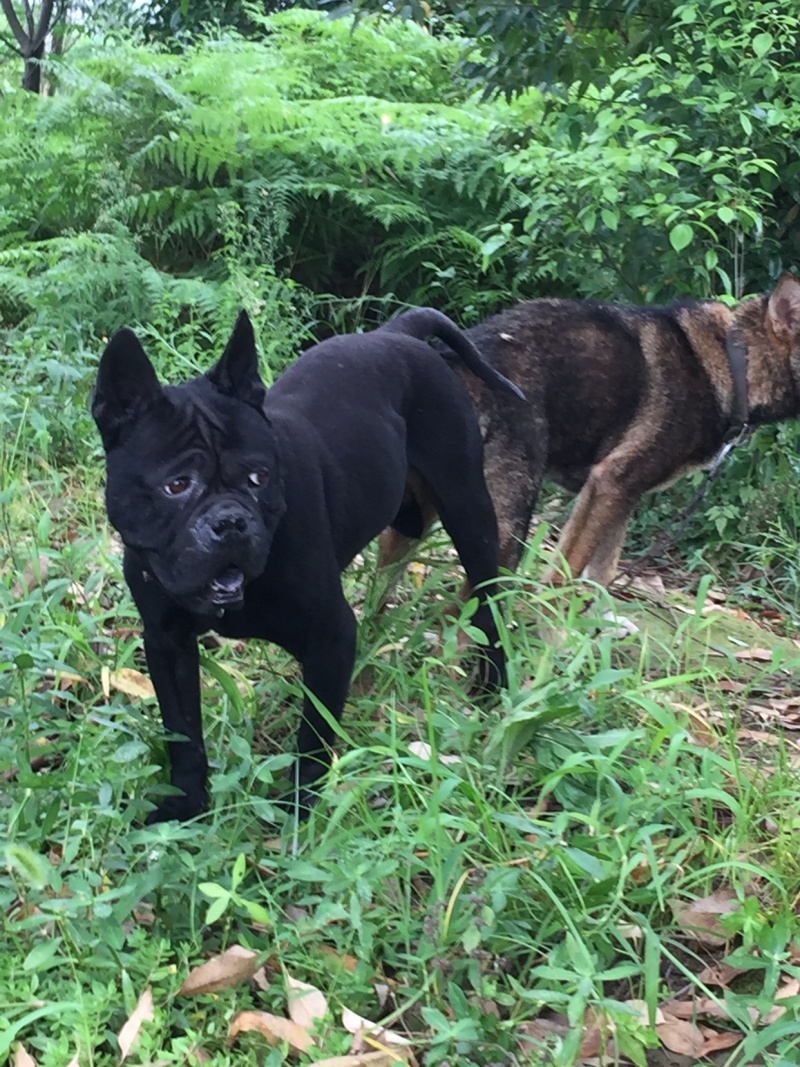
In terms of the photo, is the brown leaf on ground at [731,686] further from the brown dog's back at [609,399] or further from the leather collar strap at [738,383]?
the leather collar strap at [738,383]

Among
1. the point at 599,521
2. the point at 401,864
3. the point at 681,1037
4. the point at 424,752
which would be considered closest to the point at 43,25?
the point at 599,521

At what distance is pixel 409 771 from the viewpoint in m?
2.73

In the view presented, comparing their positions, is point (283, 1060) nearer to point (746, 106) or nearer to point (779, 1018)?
point (779, 1018)

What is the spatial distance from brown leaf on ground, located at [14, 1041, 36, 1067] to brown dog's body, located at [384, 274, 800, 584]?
267 cm

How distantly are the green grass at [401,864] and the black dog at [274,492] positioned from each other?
0.21 metres

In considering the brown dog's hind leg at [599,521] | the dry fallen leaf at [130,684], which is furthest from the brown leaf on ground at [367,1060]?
the brown dog's hind leg at [599,521]

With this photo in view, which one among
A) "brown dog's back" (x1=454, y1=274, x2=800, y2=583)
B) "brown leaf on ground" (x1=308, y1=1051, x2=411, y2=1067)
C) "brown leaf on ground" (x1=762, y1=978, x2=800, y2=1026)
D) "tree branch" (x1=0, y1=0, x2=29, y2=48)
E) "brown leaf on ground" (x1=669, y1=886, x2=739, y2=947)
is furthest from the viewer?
"tree branch" (x1=0, y1=0, x2=29, y2=48)

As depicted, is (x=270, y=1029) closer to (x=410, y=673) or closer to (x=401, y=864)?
(x=401, y=864)

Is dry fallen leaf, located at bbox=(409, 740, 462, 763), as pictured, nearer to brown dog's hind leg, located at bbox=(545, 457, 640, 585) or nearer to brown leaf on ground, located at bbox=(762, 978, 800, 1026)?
brown leaf on ground, located at bbox=(762, 978, 800, 1026)

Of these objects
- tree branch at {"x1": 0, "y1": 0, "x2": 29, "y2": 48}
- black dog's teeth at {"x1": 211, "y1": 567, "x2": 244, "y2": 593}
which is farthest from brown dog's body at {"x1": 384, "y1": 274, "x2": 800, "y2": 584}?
tree branch at {"x1": 0, "y1": 0, "x2": 29, "y2": 48}

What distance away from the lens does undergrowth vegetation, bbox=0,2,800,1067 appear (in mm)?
2145

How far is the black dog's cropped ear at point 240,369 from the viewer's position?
2523 millimetres

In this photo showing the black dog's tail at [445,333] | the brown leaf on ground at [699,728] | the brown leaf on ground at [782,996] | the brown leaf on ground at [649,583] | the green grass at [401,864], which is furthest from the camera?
the brown leaf on ground at [649,583]

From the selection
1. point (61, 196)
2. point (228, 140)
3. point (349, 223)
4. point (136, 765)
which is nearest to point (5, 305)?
point (61, 196)
